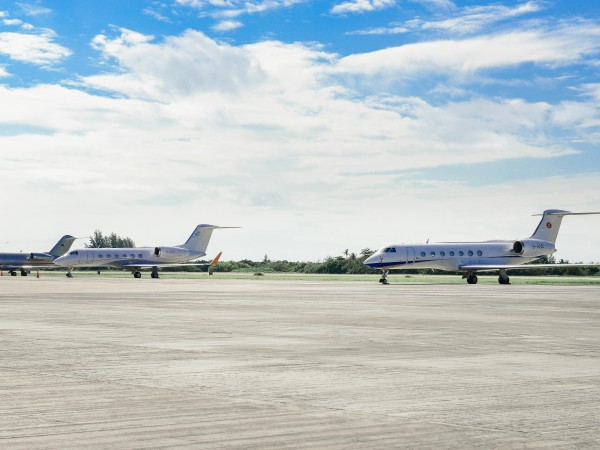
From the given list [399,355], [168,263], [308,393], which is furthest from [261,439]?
[168,263]

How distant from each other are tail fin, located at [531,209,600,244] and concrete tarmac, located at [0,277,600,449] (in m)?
49.8

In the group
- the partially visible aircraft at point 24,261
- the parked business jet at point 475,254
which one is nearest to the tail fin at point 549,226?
the parked business jet at point 475,254

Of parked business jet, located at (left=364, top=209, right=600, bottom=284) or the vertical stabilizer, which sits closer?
parked business jet, located at (left=364, top=209, right=600, bottom=284)

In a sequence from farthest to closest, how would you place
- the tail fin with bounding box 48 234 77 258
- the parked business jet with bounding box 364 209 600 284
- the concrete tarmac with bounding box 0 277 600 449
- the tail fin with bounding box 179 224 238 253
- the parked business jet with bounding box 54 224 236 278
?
the tail fin with bounding box 48 234 77 258
the tail fin with bounding box 179 224 238 253
the parked business jet with bounding box 54 224 236 278
the parked business jet with bounding box 364 209 600 284
the concrete tarmac with bounding box 0 277 600 449

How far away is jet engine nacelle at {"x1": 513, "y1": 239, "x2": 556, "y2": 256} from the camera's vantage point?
67375mm

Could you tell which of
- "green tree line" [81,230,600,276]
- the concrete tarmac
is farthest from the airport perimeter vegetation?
the concrete tarmac

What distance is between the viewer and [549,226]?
232ft

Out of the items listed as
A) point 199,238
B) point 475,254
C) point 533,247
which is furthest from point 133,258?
point 533,247

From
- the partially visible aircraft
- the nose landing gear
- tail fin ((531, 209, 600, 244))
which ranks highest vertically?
tail fin ((531, 209, 600, 244))

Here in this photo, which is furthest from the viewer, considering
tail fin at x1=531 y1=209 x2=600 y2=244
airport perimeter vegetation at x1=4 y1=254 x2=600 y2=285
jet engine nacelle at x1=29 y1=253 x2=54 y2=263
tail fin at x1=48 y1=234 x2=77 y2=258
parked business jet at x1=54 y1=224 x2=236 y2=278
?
tail fin at x1=48 y1=234 x2=77 y2=258

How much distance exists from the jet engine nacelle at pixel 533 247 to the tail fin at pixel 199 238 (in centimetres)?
4257

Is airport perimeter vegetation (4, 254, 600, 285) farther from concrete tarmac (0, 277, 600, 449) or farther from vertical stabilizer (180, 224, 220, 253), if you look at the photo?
concrete tarmac (0, 277, 600, 449)

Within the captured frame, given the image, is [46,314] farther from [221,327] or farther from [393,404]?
[393,404]

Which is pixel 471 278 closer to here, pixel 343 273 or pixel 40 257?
pixel 343 273
